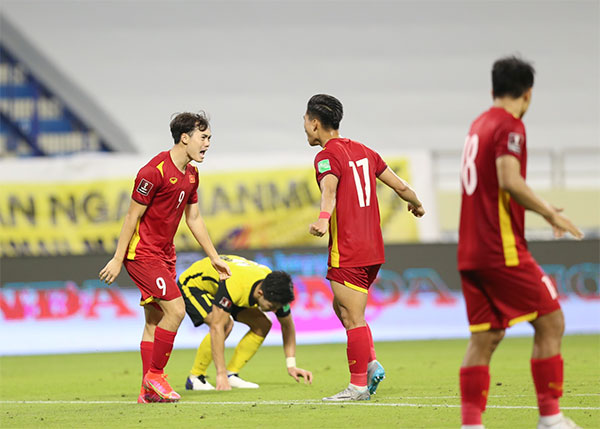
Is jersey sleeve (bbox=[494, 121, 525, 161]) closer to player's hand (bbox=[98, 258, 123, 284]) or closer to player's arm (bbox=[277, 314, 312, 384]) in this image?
player's hand (bbox=[98, 258, 123, 284])

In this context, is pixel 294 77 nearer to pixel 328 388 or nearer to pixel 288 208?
pixel 288 208

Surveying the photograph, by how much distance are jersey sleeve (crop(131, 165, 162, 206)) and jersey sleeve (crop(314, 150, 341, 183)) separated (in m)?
1.19

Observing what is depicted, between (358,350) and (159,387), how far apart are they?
5.01 ft

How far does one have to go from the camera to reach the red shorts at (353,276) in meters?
6.82

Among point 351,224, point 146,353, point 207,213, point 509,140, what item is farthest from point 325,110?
point 207,213

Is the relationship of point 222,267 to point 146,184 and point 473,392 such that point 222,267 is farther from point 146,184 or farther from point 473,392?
point 473,392

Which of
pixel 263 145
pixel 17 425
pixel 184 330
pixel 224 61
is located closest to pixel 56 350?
pixel 184 330

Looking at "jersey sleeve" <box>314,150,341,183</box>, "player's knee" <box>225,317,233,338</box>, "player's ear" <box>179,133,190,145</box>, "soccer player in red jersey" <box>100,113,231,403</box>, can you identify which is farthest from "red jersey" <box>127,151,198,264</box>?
"player's knee" <box>225,317,233,338</box>

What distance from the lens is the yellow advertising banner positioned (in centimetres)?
1698

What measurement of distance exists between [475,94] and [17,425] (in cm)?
1985

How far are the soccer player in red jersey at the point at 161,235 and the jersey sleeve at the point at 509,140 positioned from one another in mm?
3116

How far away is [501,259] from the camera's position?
189 inches

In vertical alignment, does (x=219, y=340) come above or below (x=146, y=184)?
below

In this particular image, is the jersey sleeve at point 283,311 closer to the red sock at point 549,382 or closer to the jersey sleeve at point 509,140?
the red sock at point 549,382
